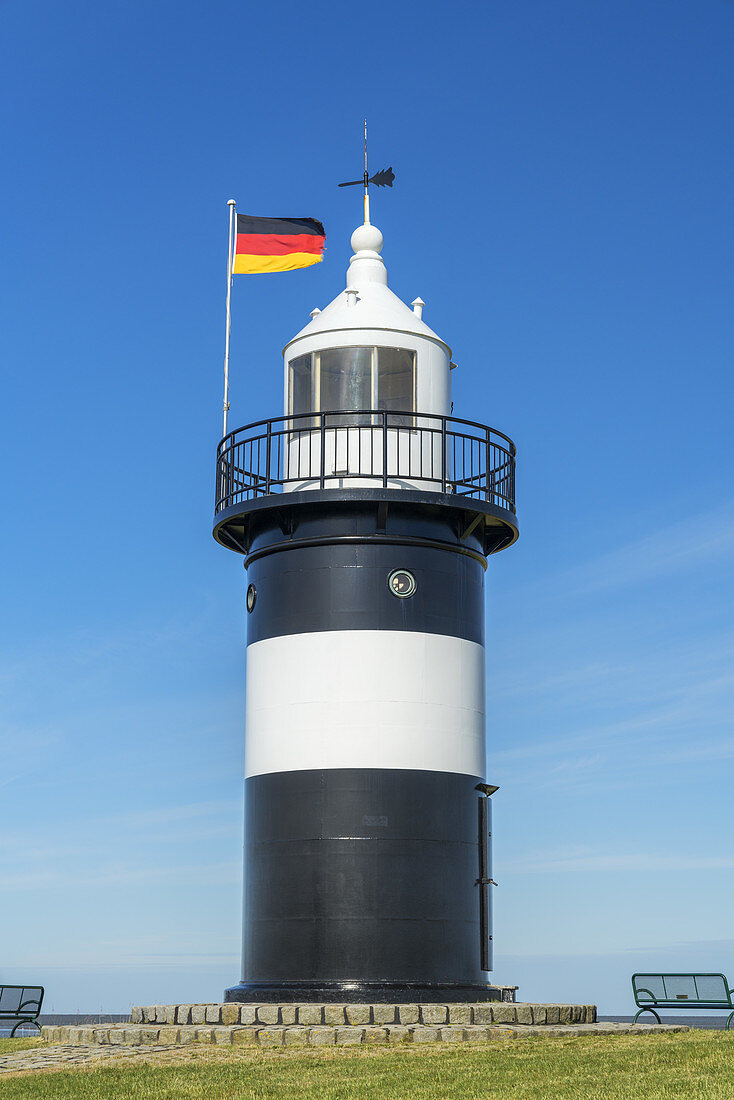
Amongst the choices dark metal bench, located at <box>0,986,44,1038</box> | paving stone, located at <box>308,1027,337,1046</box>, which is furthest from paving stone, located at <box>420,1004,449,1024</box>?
dark metal bench, located at <box>0,986,44,1038</box>

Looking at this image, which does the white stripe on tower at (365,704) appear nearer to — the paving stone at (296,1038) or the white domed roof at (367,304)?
the paving stone at (296,1038)

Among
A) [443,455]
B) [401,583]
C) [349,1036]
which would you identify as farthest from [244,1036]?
[443,455]

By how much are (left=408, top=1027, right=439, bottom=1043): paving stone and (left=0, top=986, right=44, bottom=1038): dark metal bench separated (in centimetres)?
682

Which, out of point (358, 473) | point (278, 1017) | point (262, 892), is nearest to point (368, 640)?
point (358, 473)

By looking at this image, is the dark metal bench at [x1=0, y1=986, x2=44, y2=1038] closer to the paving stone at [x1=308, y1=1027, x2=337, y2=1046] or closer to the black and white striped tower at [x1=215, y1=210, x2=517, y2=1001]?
the black and white striped tower at [x1=215, y1=210, x2=517, y2=1001]

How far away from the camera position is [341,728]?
19125 mm

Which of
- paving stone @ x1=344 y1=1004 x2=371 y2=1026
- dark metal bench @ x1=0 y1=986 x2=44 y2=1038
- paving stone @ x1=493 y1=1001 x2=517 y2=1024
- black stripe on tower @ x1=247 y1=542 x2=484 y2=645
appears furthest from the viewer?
dark metal bench @ x1=0 y1=986 x2=44 y2=1038

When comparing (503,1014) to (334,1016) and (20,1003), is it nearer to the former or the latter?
(334,1016)

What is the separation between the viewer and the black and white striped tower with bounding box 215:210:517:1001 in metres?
18.7

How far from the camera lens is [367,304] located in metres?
21.1

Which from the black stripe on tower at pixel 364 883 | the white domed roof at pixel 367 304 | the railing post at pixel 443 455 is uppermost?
the white domed roof at pixel 367 304

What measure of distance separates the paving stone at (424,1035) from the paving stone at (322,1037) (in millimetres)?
949

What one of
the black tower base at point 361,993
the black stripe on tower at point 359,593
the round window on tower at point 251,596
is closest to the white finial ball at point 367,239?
the black stripe on tower at point 359,593

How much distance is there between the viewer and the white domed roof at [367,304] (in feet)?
67.9
